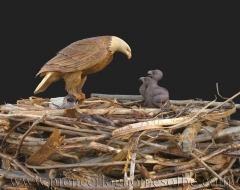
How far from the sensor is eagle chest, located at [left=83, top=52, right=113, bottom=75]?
3.41m

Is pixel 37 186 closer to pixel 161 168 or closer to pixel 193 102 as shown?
pixel 161 168

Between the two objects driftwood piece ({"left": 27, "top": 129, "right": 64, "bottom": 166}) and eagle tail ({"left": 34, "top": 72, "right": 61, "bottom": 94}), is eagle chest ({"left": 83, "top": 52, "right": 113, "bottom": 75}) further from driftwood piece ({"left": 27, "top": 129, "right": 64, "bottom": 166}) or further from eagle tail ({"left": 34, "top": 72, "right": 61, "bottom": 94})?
driftwood piece ({"left": 27, "top": 129, "right": 64, "bottom": 166})

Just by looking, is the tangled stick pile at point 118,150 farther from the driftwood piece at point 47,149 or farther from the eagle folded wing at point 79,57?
the eagle folded wing at point 79,57

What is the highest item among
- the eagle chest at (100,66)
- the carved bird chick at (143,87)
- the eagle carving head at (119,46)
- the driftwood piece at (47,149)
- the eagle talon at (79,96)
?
the eagle carving head at (119,46)

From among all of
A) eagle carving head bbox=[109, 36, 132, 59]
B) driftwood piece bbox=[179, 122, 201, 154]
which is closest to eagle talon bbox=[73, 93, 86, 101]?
eagle carving head bbox=[109, 36, 132, 59]

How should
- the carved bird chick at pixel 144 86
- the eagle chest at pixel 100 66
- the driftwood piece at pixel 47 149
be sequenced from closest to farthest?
the driftwood piece at pixel 47 149, the eagle chest at pixel 100 66, the carved bird chick at pixel 144 86

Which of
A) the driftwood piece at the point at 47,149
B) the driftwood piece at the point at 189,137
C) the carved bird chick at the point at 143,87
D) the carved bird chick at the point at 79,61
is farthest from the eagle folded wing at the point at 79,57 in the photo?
the driftwood piece at the point at 189,137

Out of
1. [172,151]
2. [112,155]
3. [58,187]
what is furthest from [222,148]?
[58,187]

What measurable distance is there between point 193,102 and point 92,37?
3.03 feet

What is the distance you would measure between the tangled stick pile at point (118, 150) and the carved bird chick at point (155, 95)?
22cm

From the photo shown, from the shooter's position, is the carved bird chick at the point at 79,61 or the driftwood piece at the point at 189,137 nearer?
the driftwood piece at the point at 189,137

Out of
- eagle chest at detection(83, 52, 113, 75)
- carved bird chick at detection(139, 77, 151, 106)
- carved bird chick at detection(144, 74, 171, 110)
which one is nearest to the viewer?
carved bird chick at detection(144, 74, 171, 110)

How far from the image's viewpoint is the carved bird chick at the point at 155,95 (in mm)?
3303

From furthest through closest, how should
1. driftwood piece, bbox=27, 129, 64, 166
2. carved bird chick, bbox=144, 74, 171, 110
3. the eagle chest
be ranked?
the eagle chest → carved bird chick, bbox=144, 74, 171, 110 → driftwood piece, bbox=27, 129, 64, 166
